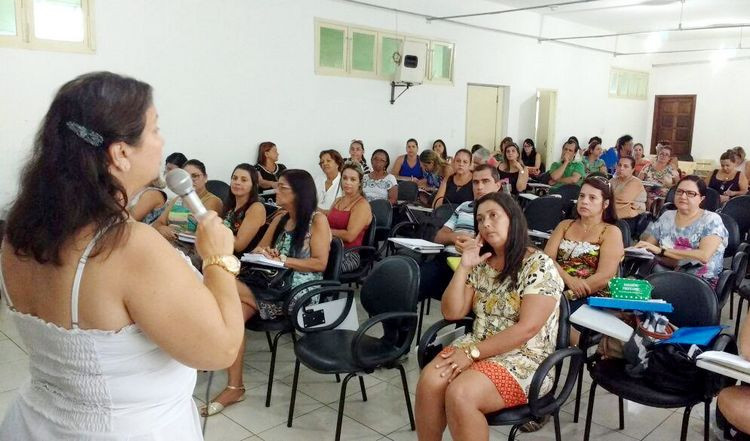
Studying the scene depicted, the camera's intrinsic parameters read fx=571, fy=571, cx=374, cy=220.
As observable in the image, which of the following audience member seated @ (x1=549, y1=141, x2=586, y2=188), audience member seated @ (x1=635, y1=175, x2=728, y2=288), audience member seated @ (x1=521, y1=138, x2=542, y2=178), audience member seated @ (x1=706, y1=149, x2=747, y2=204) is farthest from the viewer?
audience member seated @ (x1=521, y1=138, x2=542, y2=178)

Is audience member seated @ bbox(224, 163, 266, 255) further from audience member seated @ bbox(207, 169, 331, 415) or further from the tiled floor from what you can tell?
the tiled floor

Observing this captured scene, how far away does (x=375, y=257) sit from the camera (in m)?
4.30

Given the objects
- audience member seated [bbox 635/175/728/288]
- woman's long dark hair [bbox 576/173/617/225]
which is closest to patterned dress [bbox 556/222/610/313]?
woman's long dark hair [bbox 576/173/617/225]

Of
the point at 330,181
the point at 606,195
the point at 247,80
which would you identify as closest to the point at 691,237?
the point at 606,195

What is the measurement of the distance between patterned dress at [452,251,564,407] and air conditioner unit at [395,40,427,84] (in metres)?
5.84

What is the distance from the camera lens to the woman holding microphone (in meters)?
0.96

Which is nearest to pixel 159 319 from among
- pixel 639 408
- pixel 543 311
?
pixel 543 311

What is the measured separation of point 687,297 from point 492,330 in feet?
3.05

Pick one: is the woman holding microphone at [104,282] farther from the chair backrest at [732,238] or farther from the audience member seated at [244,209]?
the chair backrest at [732,238]

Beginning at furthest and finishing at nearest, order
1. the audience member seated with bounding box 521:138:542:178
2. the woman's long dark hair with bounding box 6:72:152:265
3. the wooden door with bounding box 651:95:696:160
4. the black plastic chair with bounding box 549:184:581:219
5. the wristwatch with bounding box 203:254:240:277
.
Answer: the wooden door with bounding box 651:95:696:160
the audience member seated with bounding box 521:138:542:178
the black plastic chair with bounding box 549:184:581:219
the wristwatch with bounding box 203:254:240:277
the woman's long dark hair with bounding box 6:72:152:265

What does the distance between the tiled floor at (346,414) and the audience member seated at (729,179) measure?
4765 millimetres

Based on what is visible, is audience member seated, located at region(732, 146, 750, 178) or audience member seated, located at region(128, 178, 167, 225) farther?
audience member seated, located at region(732, 146, 750, 178)

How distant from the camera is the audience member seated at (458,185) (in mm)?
5582

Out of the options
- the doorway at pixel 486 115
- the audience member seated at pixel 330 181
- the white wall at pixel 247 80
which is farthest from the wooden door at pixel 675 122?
the audience member seated at pixel 330 181
